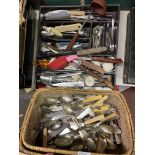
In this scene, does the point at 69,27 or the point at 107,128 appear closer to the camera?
the point at 107,128

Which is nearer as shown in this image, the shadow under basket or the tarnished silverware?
the shadow under basket

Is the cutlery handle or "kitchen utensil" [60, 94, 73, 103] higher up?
"kitchen utensil" [60, 94, 73, 103]

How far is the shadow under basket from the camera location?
0.86 metres

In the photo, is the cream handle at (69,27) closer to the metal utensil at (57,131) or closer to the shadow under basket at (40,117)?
the shadow under basket at (40,117)

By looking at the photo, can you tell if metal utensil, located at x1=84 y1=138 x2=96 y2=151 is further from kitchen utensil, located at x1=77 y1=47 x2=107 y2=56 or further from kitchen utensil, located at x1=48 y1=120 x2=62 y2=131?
kitchen utensil, located at x1=77 y1=47 x2=107 y2=56

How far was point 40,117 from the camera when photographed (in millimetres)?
1175

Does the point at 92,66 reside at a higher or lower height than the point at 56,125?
higher

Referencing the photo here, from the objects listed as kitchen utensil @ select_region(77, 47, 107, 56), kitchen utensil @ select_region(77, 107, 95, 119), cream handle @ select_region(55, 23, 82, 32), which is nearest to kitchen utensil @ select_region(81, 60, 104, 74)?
kitchen utensil @ select_region(77, 47, 107, 56)

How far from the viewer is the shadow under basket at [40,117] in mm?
862

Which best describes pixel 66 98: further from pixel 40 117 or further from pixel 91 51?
pixel 91 51

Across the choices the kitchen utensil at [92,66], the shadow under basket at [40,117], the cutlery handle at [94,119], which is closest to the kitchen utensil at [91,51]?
the kitchen utensil at [92,66]

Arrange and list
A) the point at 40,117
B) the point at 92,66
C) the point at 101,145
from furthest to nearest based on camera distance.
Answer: the point at 92,66 → the point at 40,117 → the point at 101,145

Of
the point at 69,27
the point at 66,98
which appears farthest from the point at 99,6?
the point at 66,98
